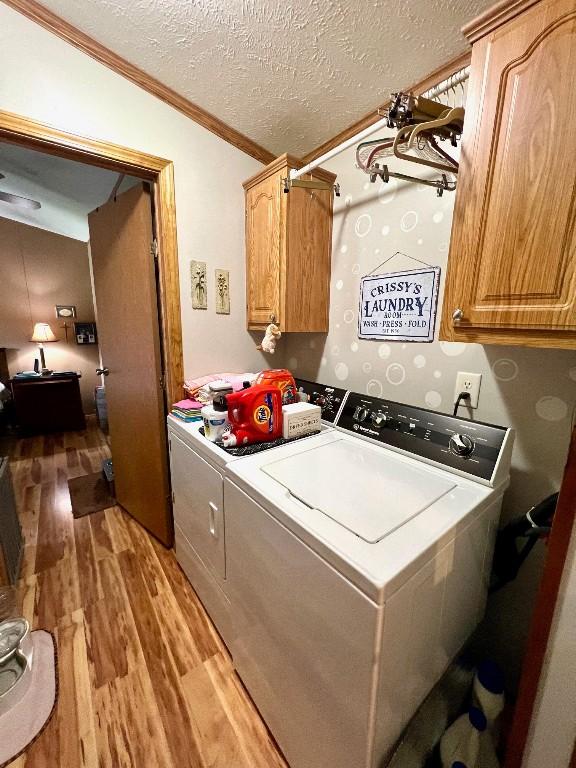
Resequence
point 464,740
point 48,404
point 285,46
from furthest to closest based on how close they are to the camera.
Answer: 1. point 48,404
2. point 285,46
3. point 464,740

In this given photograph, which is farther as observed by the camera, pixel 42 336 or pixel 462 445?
pixel 42 336

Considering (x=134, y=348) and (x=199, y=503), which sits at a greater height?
(x=134, y=348)

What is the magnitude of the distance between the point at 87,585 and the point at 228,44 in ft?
8.89

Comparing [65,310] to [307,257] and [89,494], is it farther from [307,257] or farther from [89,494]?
[307,257]

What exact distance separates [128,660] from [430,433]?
63.4 inches

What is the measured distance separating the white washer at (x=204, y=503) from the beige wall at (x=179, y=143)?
1.80 feet

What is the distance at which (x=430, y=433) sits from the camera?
1089mm

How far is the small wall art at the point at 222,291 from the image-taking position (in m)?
1.82

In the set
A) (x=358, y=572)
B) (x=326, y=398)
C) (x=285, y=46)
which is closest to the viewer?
(x=358, y=572)

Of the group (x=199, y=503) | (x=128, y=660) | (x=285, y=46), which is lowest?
(x=128, y=660)

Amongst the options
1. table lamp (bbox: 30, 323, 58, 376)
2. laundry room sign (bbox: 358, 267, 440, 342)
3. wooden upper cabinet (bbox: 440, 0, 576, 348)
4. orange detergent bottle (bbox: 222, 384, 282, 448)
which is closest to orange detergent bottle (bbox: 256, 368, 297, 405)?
orange detergent bottle (bbox: 222, 384, 282, 448)

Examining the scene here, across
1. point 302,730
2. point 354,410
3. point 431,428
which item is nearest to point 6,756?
point 302,730

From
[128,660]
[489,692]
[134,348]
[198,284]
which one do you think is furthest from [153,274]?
[489,692]

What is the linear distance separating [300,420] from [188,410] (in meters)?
0.62
